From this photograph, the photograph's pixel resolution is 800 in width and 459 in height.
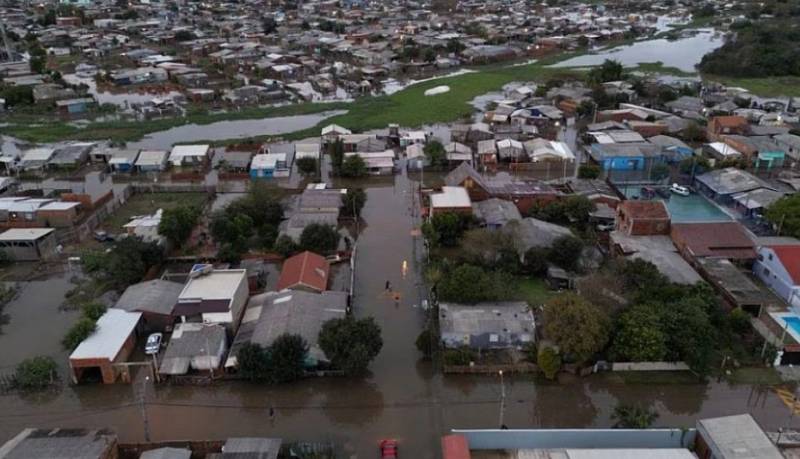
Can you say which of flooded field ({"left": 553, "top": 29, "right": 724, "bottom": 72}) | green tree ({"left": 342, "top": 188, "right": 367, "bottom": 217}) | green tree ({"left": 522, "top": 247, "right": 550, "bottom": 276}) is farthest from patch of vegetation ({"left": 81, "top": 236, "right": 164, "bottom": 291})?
flooded field ({"left": 553, "top": 29, "right": 724, "bottom": 72})

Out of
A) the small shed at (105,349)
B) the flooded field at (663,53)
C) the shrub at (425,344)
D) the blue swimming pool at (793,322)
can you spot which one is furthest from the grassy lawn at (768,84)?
the small shed at (105,349)

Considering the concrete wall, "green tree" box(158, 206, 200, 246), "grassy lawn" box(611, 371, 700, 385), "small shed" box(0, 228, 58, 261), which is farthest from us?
"small shed" box(0, 228, 58, 261)

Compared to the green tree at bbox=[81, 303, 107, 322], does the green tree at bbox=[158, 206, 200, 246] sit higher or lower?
higher

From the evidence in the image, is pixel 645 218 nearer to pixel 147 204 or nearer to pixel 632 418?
pixel 632 418

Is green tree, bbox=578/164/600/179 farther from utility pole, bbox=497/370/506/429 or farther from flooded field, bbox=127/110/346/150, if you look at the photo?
flooded field, bbox=127/110/346/150

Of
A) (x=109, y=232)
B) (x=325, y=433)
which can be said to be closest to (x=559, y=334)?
(x=325, y=433)

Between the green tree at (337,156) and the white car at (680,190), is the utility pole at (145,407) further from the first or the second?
the white car at (680,190)
